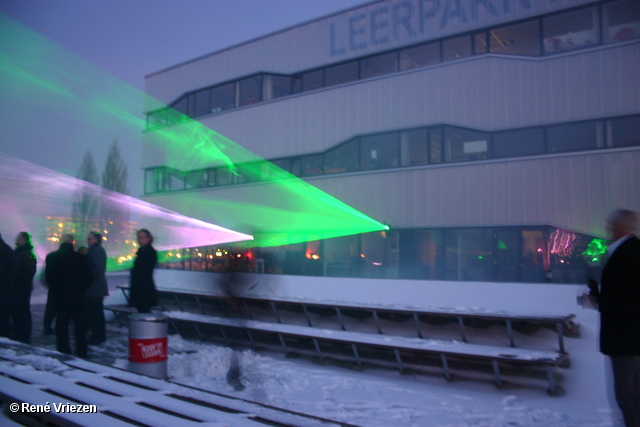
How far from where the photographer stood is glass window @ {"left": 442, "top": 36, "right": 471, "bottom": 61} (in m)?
14.5

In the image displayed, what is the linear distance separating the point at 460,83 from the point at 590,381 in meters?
11.1

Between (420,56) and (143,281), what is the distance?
1278 cm

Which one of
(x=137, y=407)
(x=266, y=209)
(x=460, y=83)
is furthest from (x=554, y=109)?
(x=137, y=407)

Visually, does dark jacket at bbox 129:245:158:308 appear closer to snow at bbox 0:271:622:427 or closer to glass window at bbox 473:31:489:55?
snow at bbox 0:271:622:427

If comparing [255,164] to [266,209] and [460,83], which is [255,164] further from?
[460,83]

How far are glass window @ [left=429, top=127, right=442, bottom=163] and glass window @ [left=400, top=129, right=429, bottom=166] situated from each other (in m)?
0.15

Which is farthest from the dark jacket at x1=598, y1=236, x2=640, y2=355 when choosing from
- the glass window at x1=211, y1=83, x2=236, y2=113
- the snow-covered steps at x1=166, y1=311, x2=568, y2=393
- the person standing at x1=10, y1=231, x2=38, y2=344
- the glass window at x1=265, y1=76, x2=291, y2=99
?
the glass window at x1=211, y1=83, x2=236, y2=113

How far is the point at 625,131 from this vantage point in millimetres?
11945

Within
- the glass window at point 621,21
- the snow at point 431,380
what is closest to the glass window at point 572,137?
the glass window at point 621,21

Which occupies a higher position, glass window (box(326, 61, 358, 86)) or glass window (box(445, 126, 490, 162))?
glass window (box(326, 61, 358, 86))

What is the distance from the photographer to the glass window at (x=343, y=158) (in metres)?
16.2

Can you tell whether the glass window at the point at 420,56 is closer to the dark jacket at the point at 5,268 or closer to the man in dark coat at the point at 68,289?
the man in dark coat at the point at 68,289

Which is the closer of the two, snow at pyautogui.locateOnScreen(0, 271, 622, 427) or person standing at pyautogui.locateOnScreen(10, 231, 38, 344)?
snow at pyautogui.locateOnScreen(0, 271, 622, 427)

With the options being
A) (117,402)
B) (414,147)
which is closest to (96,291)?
(117,402)
